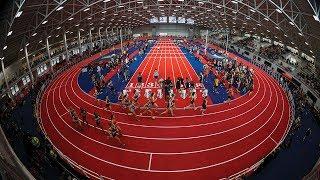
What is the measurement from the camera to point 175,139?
1509cm

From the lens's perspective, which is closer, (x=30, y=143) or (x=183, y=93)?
(x=30, y=143)

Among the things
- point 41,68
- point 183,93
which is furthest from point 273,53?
point 41,68

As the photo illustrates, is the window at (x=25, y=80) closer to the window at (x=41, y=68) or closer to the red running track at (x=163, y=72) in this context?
the window at (x=41, y=68)

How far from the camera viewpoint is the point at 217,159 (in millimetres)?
13172

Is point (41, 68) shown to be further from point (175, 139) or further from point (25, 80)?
point (175, 139)

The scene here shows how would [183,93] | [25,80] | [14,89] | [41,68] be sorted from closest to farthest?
[183,93] → [14,89] → [25,80] → [41,68]

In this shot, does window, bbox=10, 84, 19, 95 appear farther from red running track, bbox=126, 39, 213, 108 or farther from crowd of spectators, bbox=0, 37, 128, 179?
red running track, bbox=126, 39, 213, 108

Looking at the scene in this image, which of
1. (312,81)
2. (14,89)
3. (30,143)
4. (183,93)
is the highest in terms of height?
(30,143)

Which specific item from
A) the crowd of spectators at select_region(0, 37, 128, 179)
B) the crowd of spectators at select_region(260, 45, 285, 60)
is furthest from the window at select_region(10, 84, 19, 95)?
the crowd of spectators at select_region(260, 45, 285, 60)

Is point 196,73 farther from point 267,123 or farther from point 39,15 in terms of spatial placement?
point 39,15

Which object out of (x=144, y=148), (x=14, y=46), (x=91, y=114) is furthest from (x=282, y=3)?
(x=14, y=46)

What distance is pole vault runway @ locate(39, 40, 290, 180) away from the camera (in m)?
12.4

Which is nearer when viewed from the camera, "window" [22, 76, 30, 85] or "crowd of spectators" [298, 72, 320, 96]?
"crowd of spectators" [298, 72, 320, 96]

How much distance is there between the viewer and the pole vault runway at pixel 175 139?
488 inches
